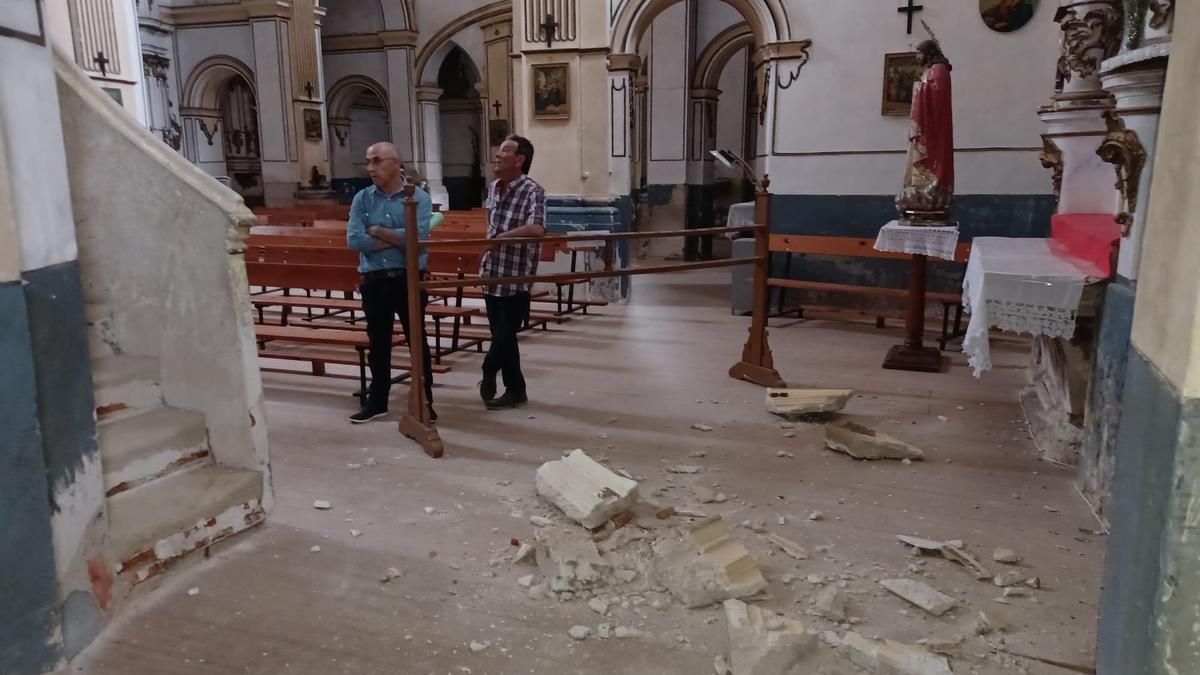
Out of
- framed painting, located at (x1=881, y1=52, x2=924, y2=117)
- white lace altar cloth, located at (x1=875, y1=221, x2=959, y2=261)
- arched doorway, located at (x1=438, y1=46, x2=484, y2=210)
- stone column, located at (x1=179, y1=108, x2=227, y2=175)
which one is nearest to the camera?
white lace altar cloth, located at (x1=875, y1=221, x2=959, y2=261)

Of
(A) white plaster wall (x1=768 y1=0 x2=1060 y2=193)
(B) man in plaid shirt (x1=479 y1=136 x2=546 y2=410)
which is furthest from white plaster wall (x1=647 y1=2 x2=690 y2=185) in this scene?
(B) man in plaid shirt (x1=479 y1=136 x2=546 y2=410)

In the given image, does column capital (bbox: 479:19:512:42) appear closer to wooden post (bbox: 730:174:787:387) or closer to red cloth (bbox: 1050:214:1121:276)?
wooden post (bbox: 730:174:787:387)

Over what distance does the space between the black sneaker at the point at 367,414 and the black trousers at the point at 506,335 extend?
66 cm

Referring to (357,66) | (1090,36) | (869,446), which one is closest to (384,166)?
(869,446)

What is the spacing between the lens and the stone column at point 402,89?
17.1m

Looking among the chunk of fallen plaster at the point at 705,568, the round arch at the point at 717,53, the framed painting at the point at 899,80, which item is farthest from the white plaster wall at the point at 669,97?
the chunk of fallen plaster at the point at 705,568

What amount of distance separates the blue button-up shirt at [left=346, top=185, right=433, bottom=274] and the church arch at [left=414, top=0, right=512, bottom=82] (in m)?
12.8

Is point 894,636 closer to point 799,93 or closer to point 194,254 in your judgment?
point 194,254

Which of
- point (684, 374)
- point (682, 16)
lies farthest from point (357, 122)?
point (684, 374)

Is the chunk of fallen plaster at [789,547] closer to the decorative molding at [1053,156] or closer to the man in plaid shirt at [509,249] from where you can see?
the man in plaid shirt at [509,249]

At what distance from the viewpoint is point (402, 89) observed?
56.6 ft

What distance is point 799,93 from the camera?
26.0 feet

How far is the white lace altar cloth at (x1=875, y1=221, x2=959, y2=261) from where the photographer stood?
550 cm

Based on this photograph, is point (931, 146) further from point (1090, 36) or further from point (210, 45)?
point (210, 45)
